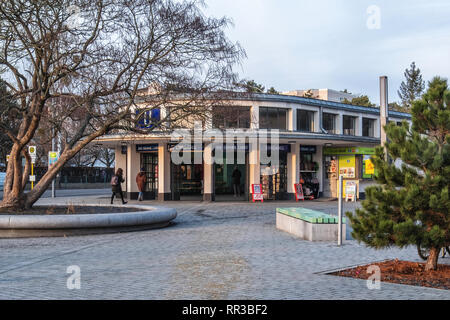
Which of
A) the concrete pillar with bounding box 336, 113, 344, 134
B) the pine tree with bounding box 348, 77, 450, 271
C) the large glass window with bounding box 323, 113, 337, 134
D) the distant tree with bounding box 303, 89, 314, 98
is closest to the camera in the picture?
the pine tree with bounding box 348, 77, 450, 271

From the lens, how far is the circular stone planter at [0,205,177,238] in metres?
13.2

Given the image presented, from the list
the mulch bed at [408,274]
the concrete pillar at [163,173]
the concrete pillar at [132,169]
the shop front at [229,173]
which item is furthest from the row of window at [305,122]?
the mulch bed at [408,274]

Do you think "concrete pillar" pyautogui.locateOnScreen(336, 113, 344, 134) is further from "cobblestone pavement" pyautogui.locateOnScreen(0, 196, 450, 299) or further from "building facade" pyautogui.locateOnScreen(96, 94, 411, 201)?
"cobblestone pavement" pyautogui.locateOnScreen(0, 196, 450, 299)

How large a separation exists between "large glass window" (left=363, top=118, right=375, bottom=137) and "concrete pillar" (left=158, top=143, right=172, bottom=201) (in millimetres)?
13815

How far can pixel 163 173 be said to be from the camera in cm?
2853

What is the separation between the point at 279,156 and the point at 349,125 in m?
6.63

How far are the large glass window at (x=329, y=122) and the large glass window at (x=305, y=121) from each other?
147 centimetres

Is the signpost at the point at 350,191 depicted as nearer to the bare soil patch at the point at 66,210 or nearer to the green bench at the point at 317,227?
the bare soil patch at the point at 66,210

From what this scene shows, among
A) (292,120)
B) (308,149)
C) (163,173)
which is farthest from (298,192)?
(163,173)

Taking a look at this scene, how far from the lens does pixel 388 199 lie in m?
7.80

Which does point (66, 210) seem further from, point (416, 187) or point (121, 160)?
point (121, 160)

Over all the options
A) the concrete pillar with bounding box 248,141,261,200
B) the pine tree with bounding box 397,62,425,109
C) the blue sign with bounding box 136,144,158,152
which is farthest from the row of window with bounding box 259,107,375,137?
the pine tree with bounding box 397,62,425,109
